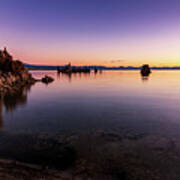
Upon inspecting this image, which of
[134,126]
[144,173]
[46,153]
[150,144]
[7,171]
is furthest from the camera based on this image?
[134,126]

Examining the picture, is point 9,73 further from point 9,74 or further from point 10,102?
point 10,102

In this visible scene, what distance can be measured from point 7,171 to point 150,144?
864 centimetres

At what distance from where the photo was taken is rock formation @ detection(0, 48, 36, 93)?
109 ft

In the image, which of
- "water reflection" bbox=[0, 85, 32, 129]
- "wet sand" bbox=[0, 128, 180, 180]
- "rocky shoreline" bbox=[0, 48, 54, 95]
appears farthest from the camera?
"rocky shoreline" bbox=[0, 48, 54, 95]

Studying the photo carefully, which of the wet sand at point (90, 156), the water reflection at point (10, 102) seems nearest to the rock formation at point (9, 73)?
the water reflection at point (10, 102)

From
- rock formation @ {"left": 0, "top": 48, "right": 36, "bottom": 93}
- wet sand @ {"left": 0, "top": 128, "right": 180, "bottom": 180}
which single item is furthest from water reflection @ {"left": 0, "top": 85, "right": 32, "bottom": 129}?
rock formation @ {"left": 0, "top": 48, "right": 36, "bottom": 93}

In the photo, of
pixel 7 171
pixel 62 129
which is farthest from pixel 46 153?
pixel 62 129

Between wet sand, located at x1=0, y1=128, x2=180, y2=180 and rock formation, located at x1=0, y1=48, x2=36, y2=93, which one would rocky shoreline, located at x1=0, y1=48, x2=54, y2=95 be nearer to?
rock formation, located at x1=0, y1=48, x2=36, y2=93

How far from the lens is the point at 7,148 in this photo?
25.7ft

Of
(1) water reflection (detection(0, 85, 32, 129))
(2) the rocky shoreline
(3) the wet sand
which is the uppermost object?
(2) the rocky shoreline

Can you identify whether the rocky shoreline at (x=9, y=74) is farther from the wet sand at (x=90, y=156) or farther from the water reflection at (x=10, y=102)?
the wet sand at (x=90, y=156)

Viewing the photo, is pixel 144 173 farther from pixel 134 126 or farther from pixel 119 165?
pixel 134 126

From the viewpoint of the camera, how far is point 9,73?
1435 inches

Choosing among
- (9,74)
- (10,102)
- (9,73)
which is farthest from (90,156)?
(9,73)
